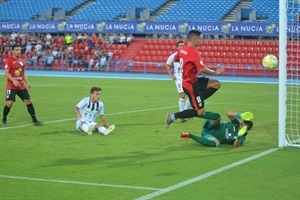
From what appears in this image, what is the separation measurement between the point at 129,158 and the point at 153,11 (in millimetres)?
38167

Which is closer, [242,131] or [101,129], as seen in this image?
[242,131]

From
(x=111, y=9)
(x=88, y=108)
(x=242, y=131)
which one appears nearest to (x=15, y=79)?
(x=88, y=108)

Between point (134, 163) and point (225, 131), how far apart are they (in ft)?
7.85

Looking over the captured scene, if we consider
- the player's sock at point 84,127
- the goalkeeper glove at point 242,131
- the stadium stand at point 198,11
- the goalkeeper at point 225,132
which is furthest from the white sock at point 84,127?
the stadium stand at point 198,11

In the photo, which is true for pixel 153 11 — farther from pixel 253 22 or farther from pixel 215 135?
pixel 215 135

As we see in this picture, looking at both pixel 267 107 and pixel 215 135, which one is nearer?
pixel 215 135

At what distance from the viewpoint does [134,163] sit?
10.1 m

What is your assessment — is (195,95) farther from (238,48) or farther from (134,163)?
(238,48)

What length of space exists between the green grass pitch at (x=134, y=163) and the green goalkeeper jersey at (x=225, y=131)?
0.28 metres

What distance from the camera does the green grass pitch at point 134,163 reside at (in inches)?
316

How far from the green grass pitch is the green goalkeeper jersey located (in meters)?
0.28

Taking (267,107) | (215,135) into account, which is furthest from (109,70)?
(215,135)

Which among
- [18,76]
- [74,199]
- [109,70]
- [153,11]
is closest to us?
[74,199]

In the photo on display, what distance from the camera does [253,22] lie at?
40.1 m
